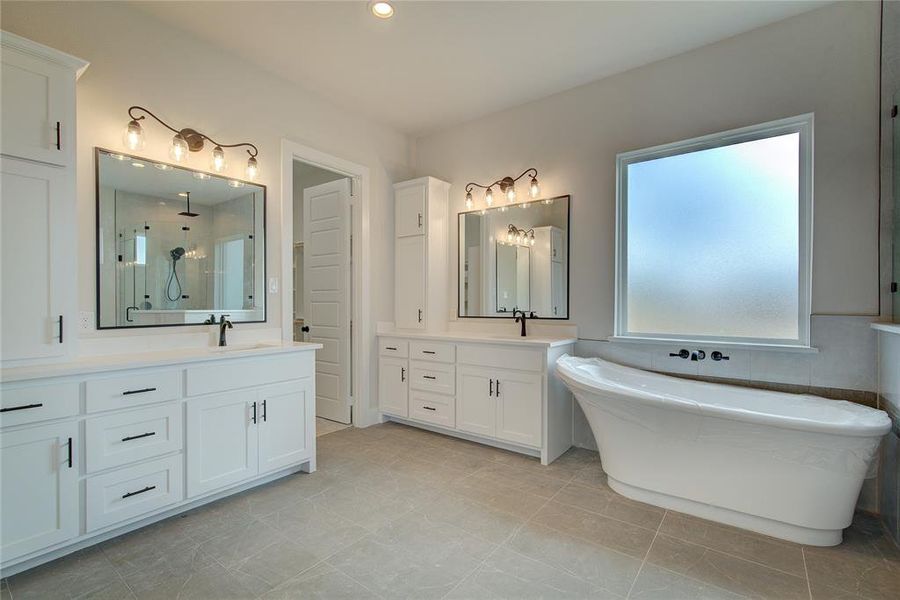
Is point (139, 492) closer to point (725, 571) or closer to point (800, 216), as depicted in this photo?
point (725, 571)

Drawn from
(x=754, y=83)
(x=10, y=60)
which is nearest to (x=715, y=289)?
(x=754, y=83)

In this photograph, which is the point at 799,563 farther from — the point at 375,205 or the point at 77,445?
the point at 375,205

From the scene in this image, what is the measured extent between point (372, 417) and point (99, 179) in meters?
2.71

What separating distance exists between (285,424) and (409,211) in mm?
2270

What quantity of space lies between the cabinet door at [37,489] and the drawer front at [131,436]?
69 mm

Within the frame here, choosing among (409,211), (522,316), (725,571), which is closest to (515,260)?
(522,316)

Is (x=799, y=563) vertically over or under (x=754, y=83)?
under

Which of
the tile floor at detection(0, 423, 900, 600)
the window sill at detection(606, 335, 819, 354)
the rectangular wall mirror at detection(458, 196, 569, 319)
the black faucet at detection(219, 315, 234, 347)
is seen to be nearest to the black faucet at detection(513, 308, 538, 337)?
the rectangular wall mirror at detection(458, 196, 569, 319)

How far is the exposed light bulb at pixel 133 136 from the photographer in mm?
2387

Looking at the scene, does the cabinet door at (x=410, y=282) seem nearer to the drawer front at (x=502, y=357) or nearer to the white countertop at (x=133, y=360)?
the drawer front at (x=502, y=357)

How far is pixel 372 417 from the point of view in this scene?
13.0 feet

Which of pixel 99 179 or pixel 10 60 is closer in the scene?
pixel 10 60

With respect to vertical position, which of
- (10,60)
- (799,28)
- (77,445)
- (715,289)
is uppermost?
(799,28)

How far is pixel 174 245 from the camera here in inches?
105
